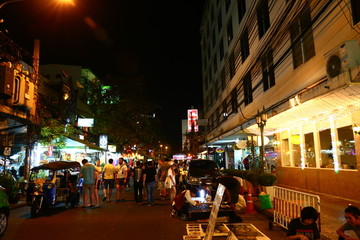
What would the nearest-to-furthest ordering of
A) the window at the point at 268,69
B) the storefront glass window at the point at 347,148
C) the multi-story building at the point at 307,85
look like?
the multi-story building at the point at 307,85
the storefront glass window at the point at 347,148
the window at the point at 268,69

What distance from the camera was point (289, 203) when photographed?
281 inches

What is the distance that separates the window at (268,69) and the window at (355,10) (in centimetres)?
779

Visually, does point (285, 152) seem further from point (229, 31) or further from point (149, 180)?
point (229, 31)

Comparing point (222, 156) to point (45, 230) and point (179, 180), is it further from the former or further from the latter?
point (45, 230)

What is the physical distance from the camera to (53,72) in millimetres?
42688

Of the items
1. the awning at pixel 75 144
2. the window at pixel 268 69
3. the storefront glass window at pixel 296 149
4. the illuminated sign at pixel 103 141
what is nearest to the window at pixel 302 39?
the window at pixel 268 69

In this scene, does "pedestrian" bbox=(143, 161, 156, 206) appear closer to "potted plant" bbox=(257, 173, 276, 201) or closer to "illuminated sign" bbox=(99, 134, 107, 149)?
"potted plant" bbox=(257, 173, 276, 201)

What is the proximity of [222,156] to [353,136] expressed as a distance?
27.5 metres

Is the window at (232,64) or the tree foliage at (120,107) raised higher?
the window at (232,64)

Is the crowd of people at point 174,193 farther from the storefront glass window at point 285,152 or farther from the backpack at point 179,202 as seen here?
the storefront glass window at point 285,152

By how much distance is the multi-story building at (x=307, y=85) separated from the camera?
9.13 metres

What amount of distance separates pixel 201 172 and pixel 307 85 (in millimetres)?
6757

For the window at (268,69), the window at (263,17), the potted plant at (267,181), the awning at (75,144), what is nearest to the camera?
the potted plant at (267,181)

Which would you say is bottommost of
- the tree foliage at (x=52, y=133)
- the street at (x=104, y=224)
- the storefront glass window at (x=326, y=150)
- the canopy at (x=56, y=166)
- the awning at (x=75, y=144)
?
the street at (x=104, y=224)
